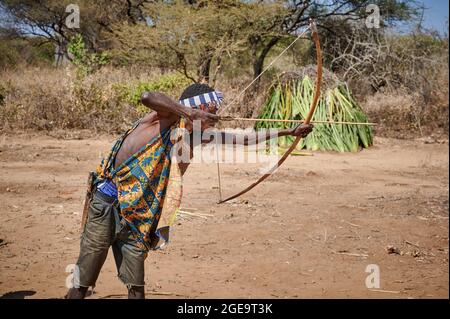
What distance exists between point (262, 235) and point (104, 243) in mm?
2703

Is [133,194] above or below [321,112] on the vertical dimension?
below

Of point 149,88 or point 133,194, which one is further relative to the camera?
point 149,88

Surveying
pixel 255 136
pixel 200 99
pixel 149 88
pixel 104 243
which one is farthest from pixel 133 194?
pixel 149 88

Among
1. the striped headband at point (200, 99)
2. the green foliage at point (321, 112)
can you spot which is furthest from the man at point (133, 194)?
the green foliage at point (321, 112)

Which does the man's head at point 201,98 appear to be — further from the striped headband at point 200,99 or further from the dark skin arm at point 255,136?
the dark skin arm at point 255,136

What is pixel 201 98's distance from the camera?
10.1 ft

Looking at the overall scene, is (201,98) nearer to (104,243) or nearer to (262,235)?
(104,243)

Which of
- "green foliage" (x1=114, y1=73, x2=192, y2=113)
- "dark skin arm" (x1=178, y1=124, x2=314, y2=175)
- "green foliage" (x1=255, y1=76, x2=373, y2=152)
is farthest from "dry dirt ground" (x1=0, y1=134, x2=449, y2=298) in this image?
"green foliage" (x1=114, y1=73, x2=192, y2=113)

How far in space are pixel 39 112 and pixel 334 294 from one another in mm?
9540

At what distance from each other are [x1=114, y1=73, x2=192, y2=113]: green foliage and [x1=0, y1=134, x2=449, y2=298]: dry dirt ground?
13.0ft

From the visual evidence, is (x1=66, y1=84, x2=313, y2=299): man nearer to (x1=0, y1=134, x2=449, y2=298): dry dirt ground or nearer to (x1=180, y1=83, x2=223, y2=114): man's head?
(x1=180, y1=83, x2=223, y2=114): man's head

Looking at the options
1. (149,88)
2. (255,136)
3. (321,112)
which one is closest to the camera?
(255,136)

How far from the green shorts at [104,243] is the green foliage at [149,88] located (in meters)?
10.0

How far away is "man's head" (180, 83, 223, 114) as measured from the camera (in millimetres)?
3076
